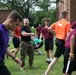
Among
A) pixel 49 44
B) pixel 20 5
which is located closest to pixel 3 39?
pixel 49 44

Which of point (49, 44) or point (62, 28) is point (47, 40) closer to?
point (49, 44)

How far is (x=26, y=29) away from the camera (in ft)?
36.1

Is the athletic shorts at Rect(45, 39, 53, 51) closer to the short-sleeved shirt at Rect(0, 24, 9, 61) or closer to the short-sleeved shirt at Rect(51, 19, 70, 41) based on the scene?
the short-sleeved shirt at Rect(51, 19, 70, 41)

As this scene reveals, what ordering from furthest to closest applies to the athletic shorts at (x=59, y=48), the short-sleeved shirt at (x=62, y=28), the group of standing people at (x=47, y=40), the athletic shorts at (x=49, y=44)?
the athletic shorts at (x=49, y=44) → the short-sleeved shirt at (x=62, y=28) → the athletic shorts at (x=59, y=48) → the group of standing people at (x=47, y=40)

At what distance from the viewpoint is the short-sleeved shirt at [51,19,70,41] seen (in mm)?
9875

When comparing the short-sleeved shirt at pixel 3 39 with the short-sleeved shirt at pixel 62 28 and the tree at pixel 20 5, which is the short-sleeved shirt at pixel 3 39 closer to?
the short-sleeved shirt at pixel 62 28

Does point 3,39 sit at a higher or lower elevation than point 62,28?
higher

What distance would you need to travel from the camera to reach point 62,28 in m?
9.98

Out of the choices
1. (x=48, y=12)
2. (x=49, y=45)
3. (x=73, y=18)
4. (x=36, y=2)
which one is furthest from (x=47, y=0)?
(x=49, y=45)

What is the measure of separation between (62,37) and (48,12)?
7545 cm

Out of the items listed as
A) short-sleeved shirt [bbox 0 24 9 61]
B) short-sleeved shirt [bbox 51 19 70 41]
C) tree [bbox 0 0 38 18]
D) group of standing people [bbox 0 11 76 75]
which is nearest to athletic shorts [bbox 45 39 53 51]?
group of standing people [bbox 0 11 76 75]

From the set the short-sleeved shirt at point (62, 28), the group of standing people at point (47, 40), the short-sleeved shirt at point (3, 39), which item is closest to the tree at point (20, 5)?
the group of standing people at point (47, 40)

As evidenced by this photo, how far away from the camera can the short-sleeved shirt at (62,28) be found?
32.4 ft

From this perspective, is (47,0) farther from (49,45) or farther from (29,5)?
(49,45)
